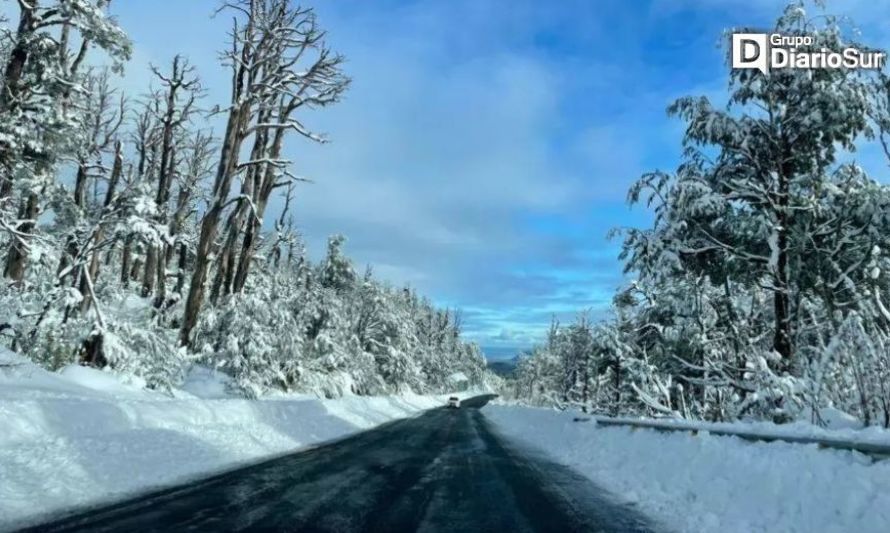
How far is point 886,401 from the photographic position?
8.05m

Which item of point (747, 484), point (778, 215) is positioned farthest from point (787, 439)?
point (778, 215)

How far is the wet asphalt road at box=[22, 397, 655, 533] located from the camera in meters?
6.57

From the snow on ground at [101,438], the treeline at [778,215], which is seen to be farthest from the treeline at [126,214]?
the treeline at [778,215]

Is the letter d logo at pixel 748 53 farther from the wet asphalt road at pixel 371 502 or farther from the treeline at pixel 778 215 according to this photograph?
the wet asphalt road at pixel 371 502

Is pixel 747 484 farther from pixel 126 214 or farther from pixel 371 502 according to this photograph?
pixel 126 214

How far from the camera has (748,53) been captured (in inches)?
603

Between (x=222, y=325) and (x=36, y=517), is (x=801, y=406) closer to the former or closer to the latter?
(x=36, y=517)

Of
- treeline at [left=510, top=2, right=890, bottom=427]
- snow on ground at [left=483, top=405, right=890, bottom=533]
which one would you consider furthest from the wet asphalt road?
treeline at [left=510, top=2, right=890, bottom=427]

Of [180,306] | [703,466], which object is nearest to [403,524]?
[703,466]

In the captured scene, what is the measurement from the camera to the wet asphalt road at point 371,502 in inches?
259

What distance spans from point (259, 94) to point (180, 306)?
9.47 metres

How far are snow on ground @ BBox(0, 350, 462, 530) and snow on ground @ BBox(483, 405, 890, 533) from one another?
22.9 ft

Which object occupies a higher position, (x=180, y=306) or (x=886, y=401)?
(x=180, y=306)

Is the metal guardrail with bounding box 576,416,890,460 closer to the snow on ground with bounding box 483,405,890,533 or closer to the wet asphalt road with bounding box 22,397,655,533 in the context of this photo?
the snow on ground with bounding box 483,405,890,533
